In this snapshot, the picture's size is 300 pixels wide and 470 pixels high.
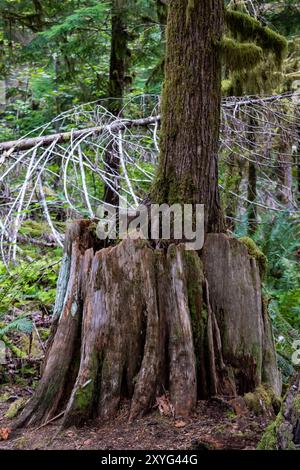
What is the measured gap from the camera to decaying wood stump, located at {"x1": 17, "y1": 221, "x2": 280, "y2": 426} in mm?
3328

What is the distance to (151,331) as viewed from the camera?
132 inches

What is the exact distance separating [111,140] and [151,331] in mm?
3664

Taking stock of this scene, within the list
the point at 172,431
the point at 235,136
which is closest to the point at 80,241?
the point at 172,431

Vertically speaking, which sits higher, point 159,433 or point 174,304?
point 174,304

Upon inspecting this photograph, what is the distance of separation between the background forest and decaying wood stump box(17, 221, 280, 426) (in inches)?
25.0

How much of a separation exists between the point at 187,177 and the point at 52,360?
1675 mm

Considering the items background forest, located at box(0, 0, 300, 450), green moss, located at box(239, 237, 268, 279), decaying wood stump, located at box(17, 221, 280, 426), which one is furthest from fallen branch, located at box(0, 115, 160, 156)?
decaying wood stump, located at box(17, 221, 280, 426)

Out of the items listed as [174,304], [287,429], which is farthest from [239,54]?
[287,429]

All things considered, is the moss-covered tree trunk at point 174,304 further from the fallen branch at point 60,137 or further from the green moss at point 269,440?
the fallen branch at point 60,137

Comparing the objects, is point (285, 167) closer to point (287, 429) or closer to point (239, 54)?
point (239, 54)

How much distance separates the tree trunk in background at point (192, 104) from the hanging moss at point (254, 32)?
2.37 feet

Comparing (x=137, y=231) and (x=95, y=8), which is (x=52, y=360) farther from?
(x=95, y=8)

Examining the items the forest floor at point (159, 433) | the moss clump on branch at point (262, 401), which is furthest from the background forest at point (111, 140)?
the forest floor at point (159, 433)
